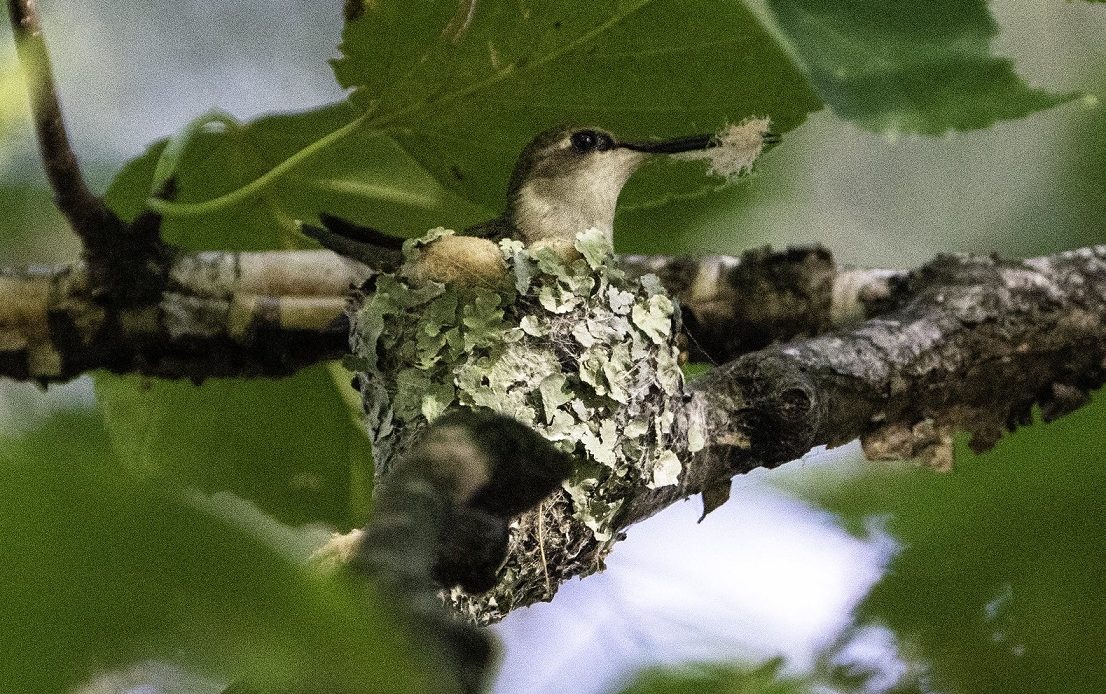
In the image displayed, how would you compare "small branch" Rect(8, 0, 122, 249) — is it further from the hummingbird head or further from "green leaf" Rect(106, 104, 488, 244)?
the hummingbird head

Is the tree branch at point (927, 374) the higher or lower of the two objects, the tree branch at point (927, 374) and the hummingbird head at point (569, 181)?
the lower

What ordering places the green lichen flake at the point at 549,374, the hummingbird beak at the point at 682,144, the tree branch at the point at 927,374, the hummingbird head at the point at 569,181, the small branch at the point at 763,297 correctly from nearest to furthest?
the green lichen flake at the point at 549,374 < the tree branch at the point at 927,374 < the hummingbird beak at the point at 682,144 < the hummingbird head at the point at 569,181 < the small branch at the point at 763,297

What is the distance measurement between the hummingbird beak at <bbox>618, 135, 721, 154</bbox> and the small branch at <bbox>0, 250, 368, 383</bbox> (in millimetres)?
582

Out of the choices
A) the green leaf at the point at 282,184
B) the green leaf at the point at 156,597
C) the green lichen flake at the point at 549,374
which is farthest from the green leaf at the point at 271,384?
the green leaf at the point at 156,597

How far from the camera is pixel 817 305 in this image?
2.28 metres

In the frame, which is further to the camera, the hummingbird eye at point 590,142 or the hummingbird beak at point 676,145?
the hummingbird eye at point 590,142

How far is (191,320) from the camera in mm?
2020

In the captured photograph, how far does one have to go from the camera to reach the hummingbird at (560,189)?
1984 millimetres

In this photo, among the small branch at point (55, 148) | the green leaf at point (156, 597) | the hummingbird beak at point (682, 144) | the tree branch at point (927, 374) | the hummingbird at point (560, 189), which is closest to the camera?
the green leaf at point (156, 597)

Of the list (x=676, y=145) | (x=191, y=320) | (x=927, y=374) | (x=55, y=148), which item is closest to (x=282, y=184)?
(x=191, y=320)

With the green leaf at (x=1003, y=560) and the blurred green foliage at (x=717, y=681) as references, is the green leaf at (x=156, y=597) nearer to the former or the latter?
the blurred green foliage at (x=717, y=681)

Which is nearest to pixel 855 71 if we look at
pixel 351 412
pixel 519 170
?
pixel 519 170

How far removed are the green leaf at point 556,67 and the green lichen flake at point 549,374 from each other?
0.23 metres

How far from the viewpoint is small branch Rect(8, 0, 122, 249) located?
1215mm
